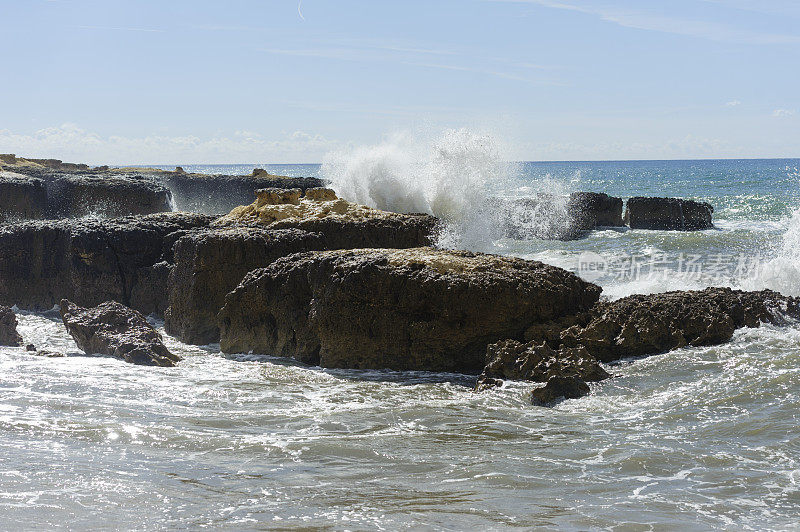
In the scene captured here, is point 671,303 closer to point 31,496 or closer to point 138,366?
point 138,366

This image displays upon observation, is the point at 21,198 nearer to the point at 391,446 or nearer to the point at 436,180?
the point at 436,180

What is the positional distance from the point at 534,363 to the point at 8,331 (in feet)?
16.7

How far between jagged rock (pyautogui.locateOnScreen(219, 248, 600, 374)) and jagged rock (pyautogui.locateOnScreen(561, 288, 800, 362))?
14.9 inches

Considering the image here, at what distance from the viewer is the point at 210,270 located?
806cm

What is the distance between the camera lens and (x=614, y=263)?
14.5 meters

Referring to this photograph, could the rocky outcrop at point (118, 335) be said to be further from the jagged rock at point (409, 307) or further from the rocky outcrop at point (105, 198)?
the rocky outcrop at point (105, 198)

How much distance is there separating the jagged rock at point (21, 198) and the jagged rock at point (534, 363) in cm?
1492

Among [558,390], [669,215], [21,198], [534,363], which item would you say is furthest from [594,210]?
[558,390]

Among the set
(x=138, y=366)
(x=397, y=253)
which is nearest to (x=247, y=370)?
(x=138, y=366)

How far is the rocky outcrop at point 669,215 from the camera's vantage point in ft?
74.5

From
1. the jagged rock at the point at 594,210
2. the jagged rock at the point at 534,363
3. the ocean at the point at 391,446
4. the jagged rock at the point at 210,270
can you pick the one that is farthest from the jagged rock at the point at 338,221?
the jagged rock at the point at 594,210

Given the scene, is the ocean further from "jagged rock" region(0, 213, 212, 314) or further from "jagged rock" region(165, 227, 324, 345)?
"jagged rock" region(0, 213, 212, 314)

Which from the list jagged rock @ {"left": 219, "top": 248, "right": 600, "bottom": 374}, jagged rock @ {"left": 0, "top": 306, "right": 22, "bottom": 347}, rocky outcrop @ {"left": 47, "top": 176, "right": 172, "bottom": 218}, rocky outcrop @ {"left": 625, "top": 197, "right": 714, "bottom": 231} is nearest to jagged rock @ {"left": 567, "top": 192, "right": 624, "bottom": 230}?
rocky outcrop @ {"left": 625, "top": 197, "right": 714, "bottom": 231}

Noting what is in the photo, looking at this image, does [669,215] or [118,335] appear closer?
[118,335]
